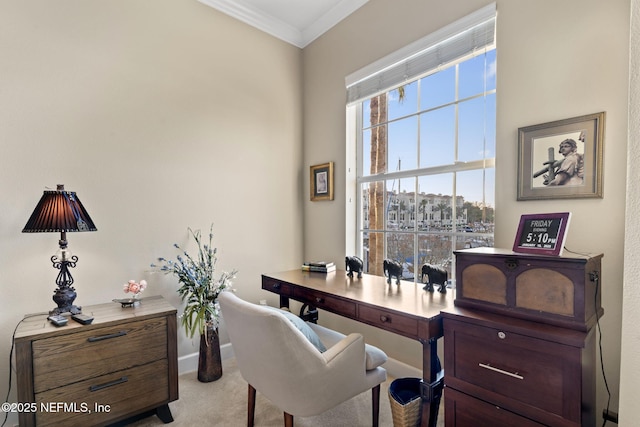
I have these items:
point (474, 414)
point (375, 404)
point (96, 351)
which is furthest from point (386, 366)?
point (96, 351)

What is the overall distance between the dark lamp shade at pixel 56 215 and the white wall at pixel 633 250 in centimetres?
236

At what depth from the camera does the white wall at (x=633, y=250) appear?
0.87m

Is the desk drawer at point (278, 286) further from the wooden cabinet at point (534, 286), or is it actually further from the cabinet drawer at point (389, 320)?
the wooden cabinet at point (534, 286)

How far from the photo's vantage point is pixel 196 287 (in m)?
2.28

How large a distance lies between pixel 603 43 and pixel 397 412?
2.01m

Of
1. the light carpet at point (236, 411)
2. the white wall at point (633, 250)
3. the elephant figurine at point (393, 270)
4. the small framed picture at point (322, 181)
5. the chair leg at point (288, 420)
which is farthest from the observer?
the small framed picture at point (322, 181)

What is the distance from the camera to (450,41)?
201 cm

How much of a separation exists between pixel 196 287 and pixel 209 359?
1.87ft

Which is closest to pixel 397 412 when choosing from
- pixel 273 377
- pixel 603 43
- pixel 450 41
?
pixel 273 377

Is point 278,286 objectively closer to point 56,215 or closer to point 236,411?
point 236,411

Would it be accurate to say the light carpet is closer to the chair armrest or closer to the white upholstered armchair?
the white upholstered armchair

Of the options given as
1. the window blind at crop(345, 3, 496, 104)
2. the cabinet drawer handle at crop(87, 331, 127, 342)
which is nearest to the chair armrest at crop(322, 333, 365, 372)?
the cabinet drawer handle at crop(87, 331, 127, 342)

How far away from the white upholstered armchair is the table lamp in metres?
0.95

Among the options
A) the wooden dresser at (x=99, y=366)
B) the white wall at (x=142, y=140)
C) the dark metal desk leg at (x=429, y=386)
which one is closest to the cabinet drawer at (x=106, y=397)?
the wooden dresser at (x=99, y=366)
